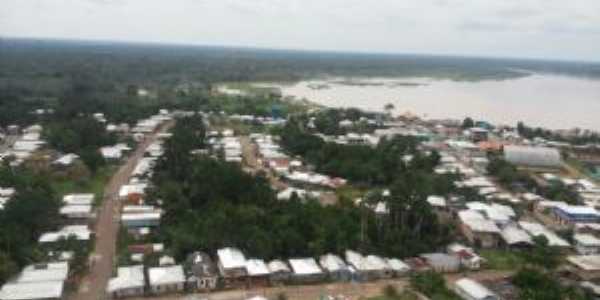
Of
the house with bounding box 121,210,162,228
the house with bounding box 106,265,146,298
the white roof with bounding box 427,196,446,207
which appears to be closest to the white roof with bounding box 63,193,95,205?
the house with bounding box 121,210,162,228

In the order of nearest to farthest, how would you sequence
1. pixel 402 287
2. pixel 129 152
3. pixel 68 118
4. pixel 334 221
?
pixel 402 287, pixel 334 221, pixel 129 152, pixel 68 118

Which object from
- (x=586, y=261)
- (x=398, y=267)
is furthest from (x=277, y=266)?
(x=586, y=261)

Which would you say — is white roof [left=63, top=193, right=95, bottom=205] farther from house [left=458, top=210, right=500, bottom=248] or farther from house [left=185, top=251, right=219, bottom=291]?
house [left=458, top=210, right=500, bottom=248]

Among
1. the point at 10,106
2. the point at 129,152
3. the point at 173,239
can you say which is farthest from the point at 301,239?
the point at 10,106

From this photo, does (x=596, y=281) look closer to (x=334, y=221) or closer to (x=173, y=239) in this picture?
(x=334, y=221)

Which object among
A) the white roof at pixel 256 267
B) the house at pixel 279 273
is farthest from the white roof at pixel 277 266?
the white roof at pixel 256 267
